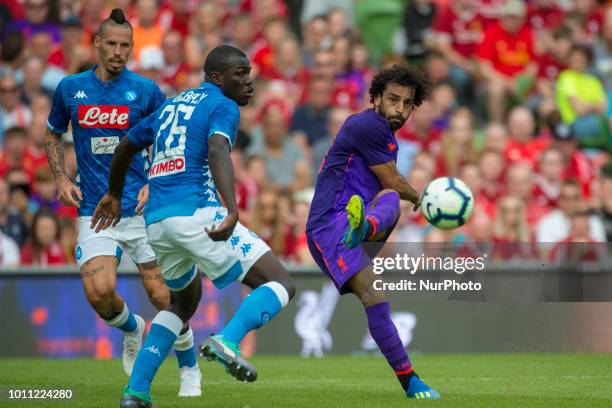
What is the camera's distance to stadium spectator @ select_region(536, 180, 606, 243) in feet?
49.3

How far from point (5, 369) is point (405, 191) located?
4846 millimetres

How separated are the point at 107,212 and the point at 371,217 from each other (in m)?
1.93

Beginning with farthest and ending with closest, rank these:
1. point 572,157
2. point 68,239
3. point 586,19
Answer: point 586,19
point 572,157
point 68,239

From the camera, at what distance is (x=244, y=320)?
7867mm

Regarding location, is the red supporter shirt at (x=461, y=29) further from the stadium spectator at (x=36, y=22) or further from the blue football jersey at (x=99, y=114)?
the blue football jersey at (x=99, y=114)

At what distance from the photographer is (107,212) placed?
912 cm

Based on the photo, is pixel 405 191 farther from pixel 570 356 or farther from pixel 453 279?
pixel 570 356

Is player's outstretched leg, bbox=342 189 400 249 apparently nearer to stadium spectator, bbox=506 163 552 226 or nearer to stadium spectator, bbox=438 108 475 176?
stadium spectator, bbox=506 163 552 226

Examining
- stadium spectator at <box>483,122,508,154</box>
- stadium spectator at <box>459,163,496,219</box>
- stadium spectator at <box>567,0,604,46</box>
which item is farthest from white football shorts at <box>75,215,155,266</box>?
stadium spectator at <box>567,0,604,46</box>

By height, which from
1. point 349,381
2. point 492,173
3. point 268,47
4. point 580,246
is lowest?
point 349,381

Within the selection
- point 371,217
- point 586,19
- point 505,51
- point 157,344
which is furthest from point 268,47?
point 157,344

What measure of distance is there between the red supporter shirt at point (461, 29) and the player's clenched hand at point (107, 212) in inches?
388

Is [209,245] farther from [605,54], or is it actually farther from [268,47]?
[605,54]

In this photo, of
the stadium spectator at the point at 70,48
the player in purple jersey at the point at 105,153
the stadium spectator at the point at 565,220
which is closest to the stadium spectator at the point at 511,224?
the stadium spectator at the point at 565,220
